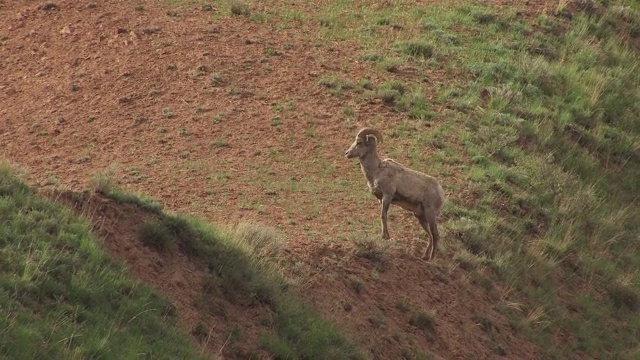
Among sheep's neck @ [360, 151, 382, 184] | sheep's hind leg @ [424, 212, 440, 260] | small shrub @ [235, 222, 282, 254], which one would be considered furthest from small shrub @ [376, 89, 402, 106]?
small shrub @ [235, 222, 282, 254]

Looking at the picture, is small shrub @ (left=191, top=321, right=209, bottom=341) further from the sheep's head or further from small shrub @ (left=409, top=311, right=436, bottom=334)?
the sheep's head

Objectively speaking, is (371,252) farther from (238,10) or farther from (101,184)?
(238,10)

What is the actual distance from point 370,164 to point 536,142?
699cm

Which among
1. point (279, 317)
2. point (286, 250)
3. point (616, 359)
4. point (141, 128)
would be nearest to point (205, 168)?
point (141, 128)

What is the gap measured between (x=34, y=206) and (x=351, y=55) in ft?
39.1

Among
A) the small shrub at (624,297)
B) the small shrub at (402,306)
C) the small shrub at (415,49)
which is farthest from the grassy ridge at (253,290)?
the small shrub at (415,49)

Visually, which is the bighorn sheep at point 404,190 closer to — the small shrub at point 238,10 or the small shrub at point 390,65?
the small shrub at point 390,65

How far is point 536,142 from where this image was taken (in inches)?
920

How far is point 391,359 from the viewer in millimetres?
15461

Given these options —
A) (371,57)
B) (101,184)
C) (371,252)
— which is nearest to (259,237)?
(371,252)

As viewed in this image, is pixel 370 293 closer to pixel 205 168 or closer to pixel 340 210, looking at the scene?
pixel 340 210

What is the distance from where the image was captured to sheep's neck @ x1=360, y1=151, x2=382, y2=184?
17188 mm

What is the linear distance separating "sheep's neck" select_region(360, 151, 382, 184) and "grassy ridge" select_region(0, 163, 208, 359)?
4.60 metres

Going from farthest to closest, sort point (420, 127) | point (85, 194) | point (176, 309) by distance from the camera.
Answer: point (420, 127)
point (85, 194)
point (176, 309)
